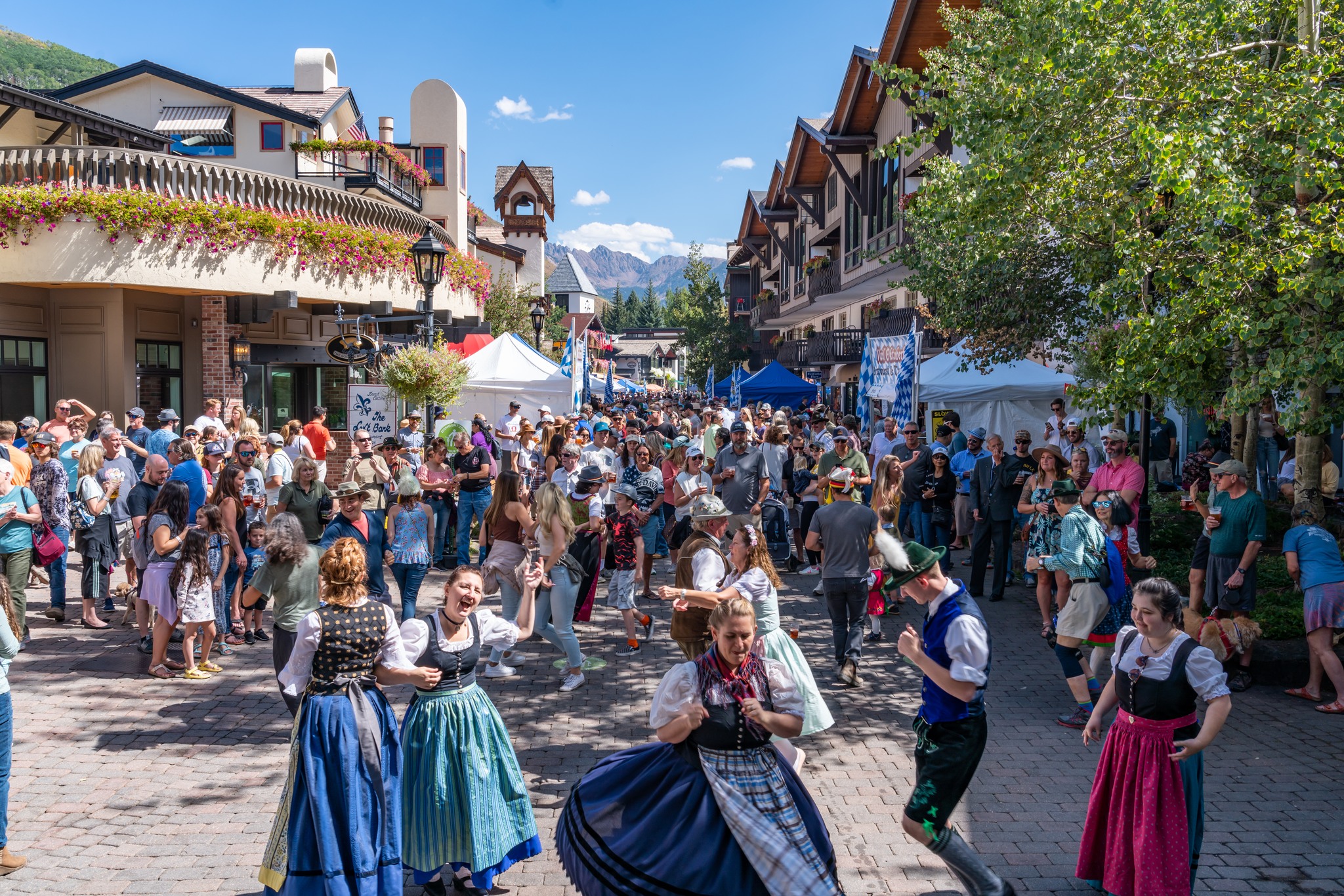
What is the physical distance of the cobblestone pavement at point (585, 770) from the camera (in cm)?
484

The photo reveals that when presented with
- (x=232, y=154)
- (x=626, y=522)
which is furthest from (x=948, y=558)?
(x=232, y=154)

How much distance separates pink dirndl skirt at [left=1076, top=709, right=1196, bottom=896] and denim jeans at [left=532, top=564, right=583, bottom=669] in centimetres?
433

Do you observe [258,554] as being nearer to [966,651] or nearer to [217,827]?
[217,827]

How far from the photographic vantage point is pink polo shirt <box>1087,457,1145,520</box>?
9352mm

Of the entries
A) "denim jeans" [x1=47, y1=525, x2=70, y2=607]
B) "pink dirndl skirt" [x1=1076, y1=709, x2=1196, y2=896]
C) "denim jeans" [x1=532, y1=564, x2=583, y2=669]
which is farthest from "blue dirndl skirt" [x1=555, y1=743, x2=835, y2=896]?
"denim jeans" [x1=47, y1=525, x2=70, y2=607]

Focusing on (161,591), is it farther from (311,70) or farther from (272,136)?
(311,70)

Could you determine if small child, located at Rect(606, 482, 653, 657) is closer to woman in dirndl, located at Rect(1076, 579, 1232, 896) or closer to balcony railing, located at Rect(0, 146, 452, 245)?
woman in dirndl, located at Rect(1076, 579, 1232, 896)

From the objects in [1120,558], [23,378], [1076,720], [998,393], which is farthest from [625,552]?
[23,378]

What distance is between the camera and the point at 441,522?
12.1m

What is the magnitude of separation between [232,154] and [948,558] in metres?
23.0

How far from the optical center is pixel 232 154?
26.4 metres

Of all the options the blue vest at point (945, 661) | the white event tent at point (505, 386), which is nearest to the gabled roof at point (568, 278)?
the white event tent at point (505, 386)

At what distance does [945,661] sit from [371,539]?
18.0ft

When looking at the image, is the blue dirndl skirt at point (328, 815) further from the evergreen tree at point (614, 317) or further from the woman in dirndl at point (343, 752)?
the evergreen tree at point (614, 317)
